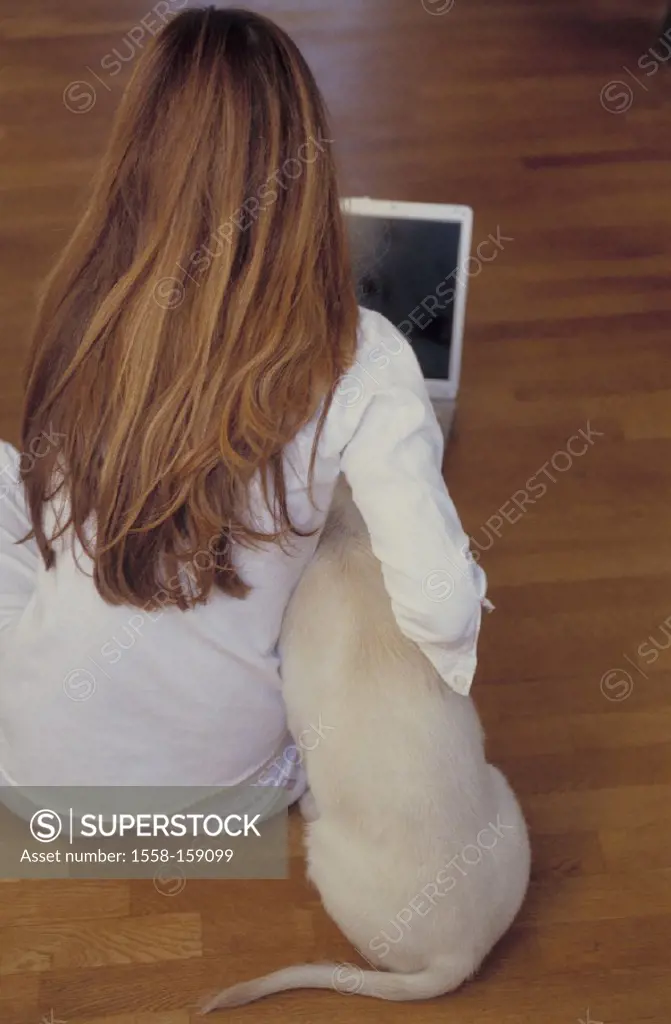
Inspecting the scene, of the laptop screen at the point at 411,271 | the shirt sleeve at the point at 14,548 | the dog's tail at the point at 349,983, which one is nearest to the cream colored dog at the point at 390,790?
the dog's tail at the point at 349,983

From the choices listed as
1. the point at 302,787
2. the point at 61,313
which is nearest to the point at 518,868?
the point at 302,787

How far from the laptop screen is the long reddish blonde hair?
2.18 ft

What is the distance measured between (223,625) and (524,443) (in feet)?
→ 2.72

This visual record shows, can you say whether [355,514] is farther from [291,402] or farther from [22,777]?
[22,777]

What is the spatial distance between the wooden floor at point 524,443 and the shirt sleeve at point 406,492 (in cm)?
57

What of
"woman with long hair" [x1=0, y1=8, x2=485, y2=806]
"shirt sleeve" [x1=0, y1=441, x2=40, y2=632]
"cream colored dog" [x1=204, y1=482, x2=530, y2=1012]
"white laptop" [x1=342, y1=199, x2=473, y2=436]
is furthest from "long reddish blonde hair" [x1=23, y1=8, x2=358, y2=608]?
"white laptop" [x1=342, y1=199, x2=473, y2=436]

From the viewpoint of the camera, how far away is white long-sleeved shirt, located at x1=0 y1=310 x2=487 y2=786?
3.24 ft

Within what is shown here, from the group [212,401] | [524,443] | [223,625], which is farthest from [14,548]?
[524,443]

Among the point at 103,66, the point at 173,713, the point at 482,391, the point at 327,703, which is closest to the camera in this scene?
the point at 327,703

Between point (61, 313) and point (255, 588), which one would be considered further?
point (255, 588)

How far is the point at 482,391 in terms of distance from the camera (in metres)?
1.87

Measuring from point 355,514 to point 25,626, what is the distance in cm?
37

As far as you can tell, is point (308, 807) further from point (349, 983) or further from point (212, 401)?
point (212, 401)

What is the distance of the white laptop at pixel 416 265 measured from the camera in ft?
5.30
